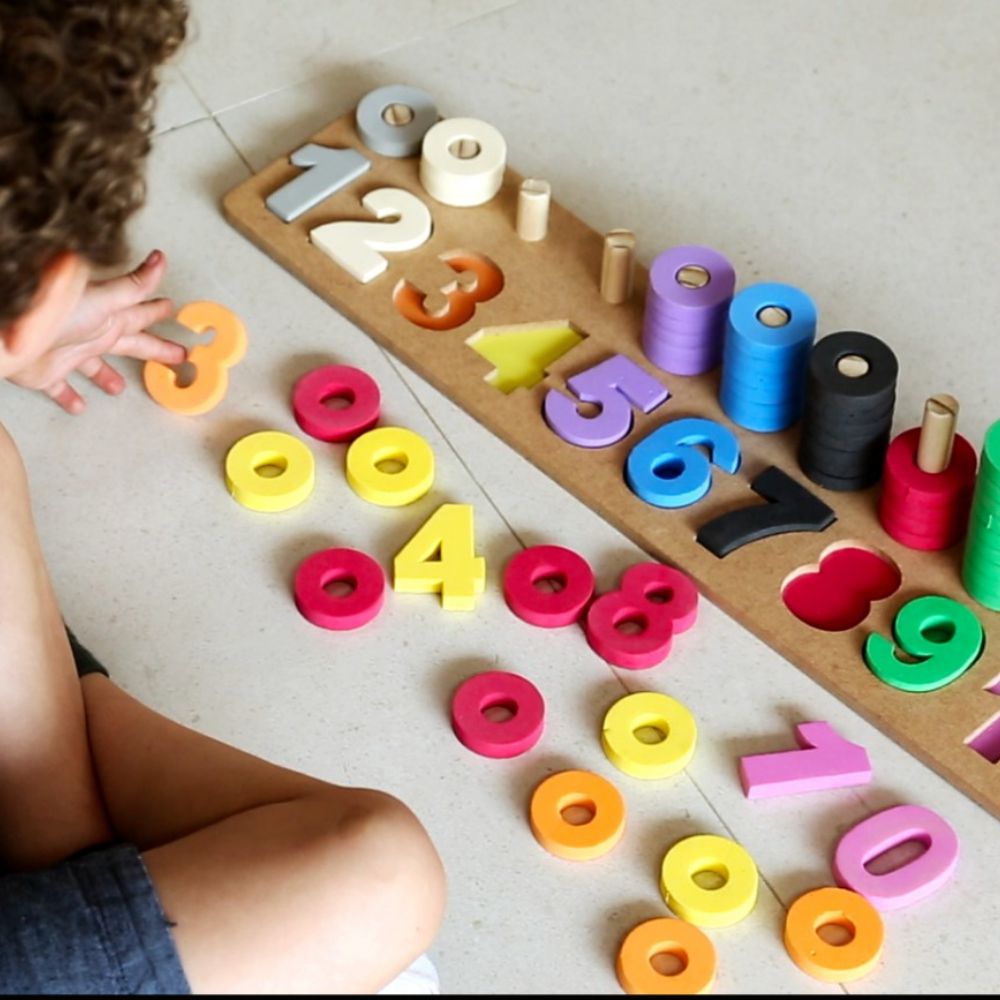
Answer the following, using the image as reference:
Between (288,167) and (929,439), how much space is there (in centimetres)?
60

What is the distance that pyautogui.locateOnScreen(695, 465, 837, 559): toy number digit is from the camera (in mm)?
1270

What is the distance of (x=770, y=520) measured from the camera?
4.19ft

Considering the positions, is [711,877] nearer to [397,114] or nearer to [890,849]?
[890,849]

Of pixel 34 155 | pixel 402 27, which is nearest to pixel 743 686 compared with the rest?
pixel 34 155

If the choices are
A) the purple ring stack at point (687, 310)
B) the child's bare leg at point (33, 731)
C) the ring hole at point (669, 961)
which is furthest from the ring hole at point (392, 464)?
the ring hole at point (669, 961)

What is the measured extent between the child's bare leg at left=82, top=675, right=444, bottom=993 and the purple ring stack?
0.47 m

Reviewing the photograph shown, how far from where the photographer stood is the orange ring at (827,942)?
1.08 m

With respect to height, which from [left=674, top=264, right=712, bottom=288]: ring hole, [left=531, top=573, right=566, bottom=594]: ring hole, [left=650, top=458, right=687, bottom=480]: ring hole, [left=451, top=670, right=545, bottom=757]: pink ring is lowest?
[left=451, top=670, right=545, bottom=757]: pink ring

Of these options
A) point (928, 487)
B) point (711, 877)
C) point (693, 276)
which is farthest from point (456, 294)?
point (711, 877)

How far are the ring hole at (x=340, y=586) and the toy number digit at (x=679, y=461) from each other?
0.21m

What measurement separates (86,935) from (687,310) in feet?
2.10

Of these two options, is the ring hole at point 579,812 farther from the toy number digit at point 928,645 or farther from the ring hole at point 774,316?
the ring hole at point 774,316

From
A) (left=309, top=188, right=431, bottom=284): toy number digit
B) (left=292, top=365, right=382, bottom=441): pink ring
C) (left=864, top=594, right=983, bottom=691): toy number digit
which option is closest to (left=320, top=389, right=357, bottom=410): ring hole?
(left=292, top=365, right=382, bottom=441): pink ring

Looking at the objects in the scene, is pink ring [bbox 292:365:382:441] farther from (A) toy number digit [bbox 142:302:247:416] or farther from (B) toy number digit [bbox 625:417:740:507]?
(B) toy number digit [bbox 625:417:740:507]
